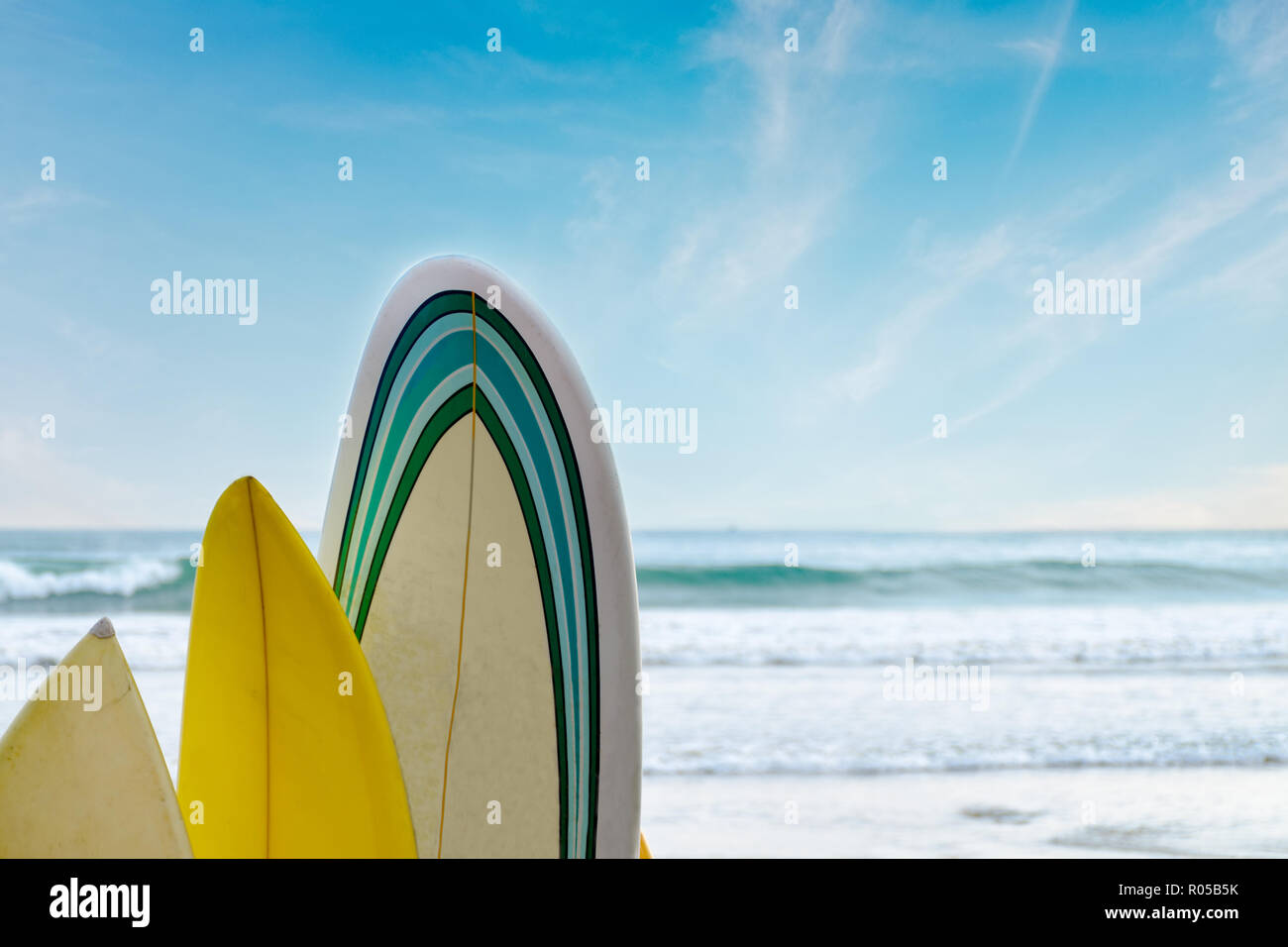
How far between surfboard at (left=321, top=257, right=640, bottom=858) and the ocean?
2442mm

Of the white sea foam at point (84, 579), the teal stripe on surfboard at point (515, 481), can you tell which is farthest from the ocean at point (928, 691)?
the teal stripe on surfboard at point (515, 481)

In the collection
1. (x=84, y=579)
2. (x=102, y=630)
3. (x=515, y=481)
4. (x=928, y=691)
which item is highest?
(x=515, y=481)

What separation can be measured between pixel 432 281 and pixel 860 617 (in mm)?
9435

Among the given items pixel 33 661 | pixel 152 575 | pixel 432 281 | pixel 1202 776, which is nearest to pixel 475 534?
pixel 432 281

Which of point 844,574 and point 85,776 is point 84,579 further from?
point 85,776

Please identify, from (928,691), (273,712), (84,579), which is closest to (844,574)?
(928,691)

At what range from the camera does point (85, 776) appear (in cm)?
71

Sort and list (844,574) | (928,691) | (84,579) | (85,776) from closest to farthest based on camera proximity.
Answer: (85,776)
(928,691)
(84,579)
(844,574)

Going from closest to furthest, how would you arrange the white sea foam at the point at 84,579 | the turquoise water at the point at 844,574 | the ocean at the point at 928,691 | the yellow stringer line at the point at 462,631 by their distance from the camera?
1. the yellow stringer line at the point at 462,631
2. the ocean at the point at 928,691
3. the white sea foam at the point at 84,579
4. the turquoise water at the point at 844,574

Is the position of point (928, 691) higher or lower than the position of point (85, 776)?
lower

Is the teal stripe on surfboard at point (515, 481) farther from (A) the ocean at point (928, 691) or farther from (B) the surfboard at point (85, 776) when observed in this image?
(A) the ocean at point (928, 691)

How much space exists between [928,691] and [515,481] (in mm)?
5822

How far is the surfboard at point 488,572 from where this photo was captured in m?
0.89

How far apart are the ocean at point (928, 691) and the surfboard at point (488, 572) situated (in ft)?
8.01
